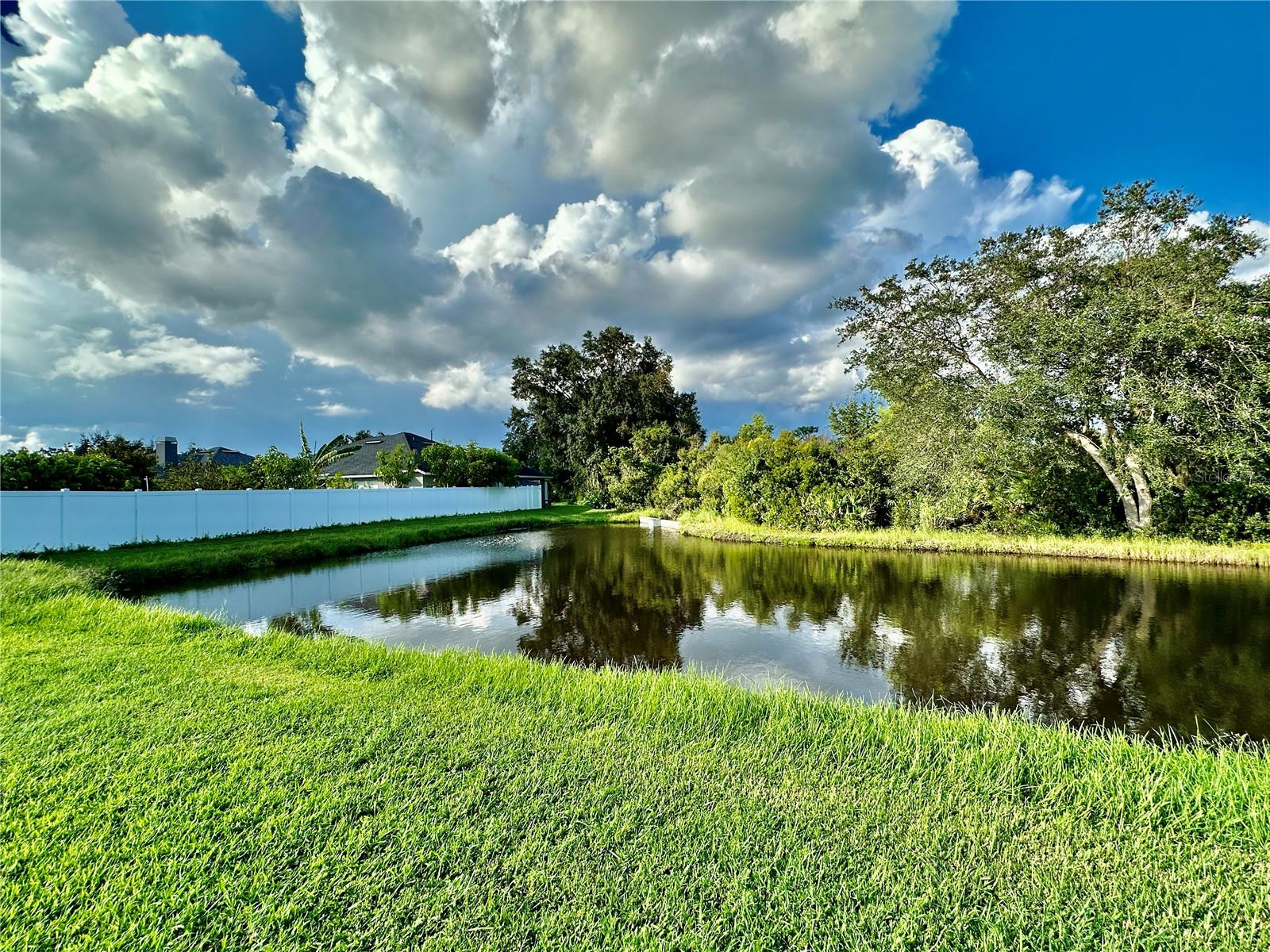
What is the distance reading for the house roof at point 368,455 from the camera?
2909cm

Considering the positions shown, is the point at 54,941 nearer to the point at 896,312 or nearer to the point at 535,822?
the point at 535,822

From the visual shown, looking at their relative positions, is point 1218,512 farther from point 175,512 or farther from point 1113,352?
point 175,512

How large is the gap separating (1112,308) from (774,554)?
374 inches

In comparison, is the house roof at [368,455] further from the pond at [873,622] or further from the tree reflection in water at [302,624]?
the tree reflection in water at [302,624]

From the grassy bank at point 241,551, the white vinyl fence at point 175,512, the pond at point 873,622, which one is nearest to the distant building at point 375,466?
the white vinyl fence at point 175,512

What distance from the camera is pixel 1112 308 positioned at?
37.2ft

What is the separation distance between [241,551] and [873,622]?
513 inches

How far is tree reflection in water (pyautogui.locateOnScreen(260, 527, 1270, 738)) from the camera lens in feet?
15.5

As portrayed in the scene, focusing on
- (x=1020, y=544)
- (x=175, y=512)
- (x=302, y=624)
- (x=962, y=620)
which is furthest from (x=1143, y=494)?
(x=175, y=512)

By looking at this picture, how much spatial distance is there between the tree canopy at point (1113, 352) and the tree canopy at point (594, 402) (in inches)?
705

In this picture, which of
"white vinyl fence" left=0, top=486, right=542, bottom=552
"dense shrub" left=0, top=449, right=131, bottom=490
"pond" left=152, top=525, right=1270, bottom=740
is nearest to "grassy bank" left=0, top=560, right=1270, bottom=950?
"pond" left=152, top=525, right=1270, bottom=740

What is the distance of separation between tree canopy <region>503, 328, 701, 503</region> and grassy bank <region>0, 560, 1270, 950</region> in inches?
1088

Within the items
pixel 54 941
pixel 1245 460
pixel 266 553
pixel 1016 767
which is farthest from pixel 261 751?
pixel 1245 460

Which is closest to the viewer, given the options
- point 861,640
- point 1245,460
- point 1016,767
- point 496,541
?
point 1016,767
